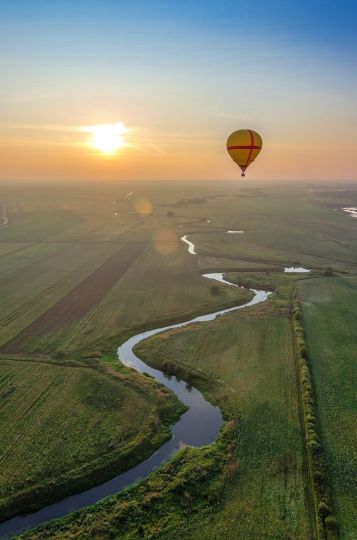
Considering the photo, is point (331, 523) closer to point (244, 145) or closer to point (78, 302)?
point (244, 145)

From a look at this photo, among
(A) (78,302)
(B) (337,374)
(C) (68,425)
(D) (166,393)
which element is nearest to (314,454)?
(B) (337,374)

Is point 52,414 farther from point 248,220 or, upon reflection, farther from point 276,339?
point 248,220

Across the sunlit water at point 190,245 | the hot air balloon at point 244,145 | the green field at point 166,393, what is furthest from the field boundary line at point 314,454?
the sunlit water at point 190,245

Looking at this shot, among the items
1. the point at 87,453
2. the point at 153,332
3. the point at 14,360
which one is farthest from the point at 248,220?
the point at 87,453

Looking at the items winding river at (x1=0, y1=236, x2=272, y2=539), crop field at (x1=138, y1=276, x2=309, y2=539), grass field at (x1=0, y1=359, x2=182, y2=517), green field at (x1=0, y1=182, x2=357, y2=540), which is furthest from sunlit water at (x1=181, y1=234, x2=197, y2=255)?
grass field at (x1=0, y1=359, x2=182, y2=517)

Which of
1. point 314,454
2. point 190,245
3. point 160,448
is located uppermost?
point 190,245

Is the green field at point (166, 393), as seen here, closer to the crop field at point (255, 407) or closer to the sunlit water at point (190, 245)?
the crop field at point (255, 407)

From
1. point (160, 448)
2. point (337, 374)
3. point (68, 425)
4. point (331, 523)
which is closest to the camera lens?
point (331, 523)
